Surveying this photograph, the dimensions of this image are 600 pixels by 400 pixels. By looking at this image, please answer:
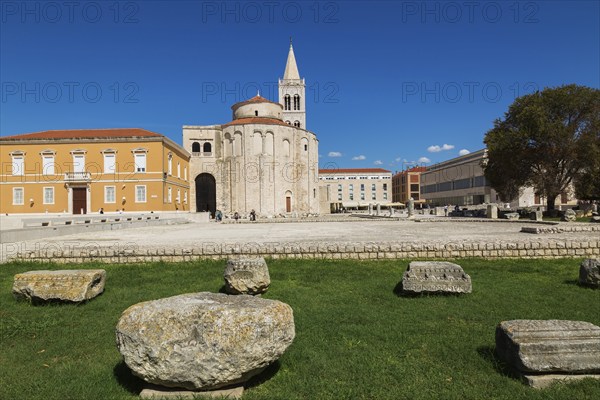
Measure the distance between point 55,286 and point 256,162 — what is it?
44.3 meters

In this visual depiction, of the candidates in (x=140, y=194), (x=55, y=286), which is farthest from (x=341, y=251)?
(x=140, y=194)

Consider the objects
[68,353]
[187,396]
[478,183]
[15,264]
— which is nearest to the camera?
[187,396]

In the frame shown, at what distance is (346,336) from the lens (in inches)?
174

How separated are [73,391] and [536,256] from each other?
10.3 metres

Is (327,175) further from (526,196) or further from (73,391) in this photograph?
(73,391)

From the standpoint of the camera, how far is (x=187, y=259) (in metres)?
9.65

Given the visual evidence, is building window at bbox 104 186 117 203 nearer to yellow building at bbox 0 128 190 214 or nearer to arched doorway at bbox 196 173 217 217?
yellow building at bbox 0 128 190 214

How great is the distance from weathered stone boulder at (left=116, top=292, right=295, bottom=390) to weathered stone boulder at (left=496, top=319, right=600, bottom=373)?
2.18 meters

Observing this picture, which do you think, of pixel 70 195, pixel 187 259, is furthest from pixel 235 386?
pixel 70 195

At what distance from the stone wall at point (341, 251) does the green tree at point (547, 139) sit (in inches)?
833

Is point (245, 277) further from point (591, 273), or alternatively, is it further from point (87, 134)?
point (87, 134)

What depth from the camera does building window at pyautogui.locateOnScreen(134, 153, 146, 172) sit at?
114ft

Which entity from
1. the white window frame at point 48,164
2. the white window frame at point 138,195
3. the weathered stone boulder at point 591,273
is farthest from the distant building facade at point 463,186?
the white window frame at point 48,164

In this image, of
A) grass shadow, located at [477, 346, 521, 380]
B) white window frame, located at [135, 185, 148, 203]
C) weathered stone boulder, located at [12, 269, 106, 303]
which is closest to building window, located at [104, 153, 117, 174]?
white window frame, located at [135, 185, 148, 203]
